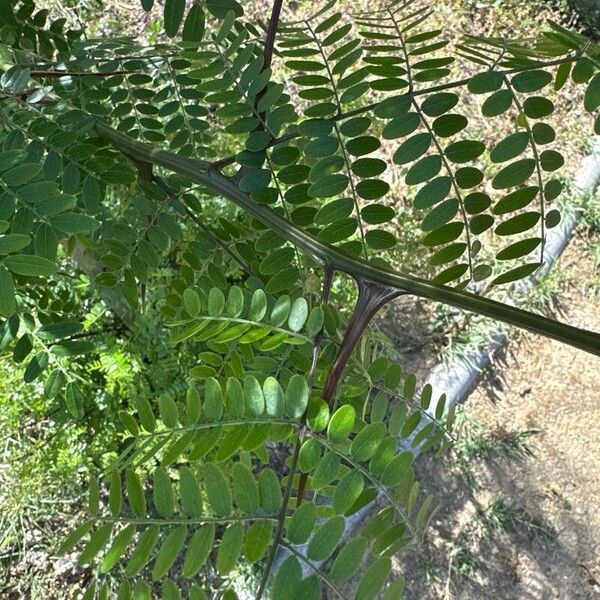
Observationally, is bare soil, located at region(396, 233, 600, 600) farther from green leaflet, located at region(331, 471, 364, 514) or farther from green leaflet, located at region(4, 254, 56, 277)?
green leaflet, located at region(4, 254, 56, 277)

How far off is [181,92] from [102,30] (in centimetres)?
186

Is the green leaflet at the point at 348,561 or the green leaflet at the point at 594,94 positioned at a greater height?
the green leaflet at the point at 594,94

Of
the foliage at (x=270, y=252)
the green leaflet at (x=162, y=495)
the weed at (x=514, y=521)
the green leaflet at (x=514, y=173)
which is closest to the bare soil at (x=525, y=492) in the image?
the weed at (x=514, y=521)

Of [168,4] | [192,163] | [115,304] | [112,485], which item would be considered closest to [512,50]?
[192,163]

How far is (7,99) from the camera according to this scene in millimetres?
1061

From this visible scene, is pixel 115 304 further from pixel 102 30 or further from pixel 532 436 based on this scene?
pixel 532 436

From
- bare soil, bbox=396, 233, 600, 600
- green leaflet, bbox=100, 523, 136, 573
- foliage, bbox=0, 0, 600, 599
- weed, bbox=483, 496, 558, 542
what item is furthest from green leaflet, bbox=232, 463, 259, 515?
weed, bbox=483, 496, 558, 542

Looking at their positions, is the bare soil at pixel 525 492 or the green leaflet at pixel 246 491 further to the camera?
the bare soil at pixel 525 492

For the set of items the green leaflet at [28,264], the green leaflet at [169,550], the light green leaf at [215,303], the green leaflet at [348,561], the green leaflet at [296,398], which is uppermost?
the green leaflet at [28,264]

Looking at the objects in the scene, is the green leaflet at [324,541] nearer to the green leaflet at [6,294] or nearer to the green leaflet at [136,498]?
the green leaflet at [136,498]

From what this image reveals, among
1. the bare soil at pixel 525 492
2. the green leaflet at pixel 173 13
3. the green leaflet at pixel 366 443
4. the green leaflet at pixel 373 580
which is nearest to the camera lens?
the green leaflet at pixel 373 580

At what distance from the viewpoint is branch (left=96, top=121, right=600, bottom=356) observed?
67 cm

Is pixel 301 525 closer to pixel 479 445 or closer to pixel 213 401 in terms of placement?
pixel 213 401

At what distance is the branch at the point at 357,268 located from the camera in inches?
26.4
